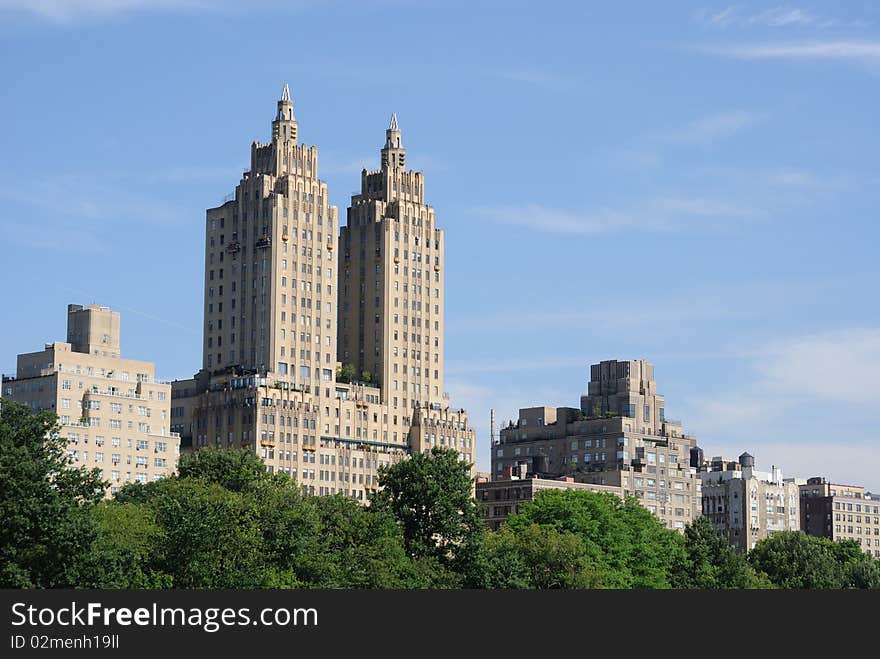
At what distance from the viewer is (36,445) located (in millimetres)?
154125

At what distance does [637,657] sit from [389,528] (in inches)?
3393

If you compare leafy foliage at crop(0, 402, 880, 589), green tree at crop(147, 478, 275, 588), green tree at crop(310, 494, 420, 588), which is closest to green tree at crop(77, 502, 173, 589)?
leafy foliage at crop(0, 402, 880, 589)

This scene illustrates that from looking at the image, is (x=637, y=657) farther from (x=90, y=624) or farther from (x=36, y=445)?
(x=36, y=445)

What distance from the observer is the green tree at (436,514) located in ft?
634

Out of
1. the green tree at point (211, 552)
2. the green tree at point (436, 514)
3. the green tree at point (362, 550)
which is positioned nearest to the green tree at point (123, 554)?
the green tree at point (211, 552)

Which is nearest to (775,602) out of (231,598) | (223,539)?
(231,598)

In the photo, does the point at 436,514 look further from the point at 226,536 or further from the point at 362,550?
the point at 226,536

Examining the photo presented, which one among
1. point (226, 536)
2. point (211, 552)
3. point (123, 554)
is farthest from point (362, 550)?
point (123, 554)

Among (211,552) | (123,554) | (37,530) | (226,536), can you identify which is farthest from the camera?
(226,536)

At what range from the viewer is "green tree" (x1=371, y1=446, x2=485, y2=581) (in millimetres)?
193250

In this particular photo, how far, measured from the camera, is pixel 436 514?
196 m

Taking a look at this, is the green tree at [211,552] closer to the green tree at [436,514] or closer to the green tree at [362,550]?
the green tree at [362,550]

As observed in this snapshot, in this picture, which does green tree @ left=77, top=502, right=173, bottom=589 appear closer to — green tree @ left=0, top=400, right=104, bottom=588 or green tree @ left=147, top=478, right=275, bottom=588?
green tree @ left=0, top=400, right=104, bottom=588

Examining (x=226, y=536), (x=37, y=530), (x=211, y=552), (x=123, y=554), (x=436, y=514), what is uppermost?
(x=436, y=514)
